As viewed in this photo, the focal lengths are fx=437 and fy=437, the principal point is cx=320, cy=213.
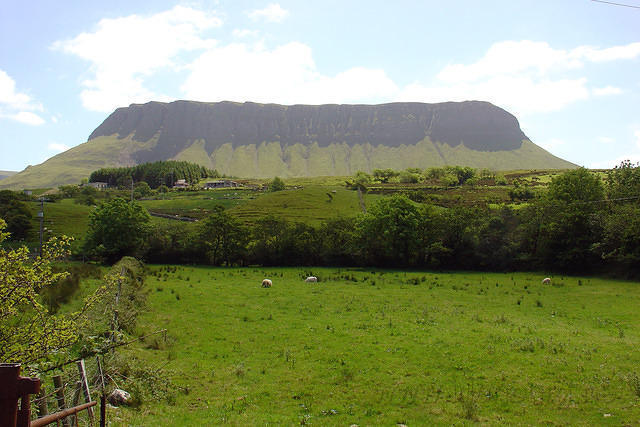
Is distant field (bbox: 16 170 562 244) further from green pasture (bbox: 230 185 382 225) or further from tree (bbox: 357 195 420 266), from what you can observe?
tree (bbox: 357 195 420 266)

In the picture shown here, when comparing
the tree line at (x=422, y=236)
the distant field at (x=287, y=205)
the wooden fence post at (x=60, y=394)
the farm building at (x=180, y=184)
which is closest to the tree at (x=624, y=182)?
the tree line at (x=422, y=236)

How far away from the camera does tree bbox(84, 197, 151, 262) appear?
6284 cm

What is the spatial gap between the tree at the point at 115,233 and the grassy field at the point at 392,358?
31.0m

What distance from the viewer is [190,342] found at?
21.1 meters

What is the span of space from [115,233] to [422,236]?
145 ft

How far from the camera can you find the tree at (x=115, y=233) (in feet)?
206

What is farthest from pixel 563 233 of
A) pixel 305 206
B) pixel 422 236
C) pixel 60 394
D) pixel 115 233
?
pixel 115 233

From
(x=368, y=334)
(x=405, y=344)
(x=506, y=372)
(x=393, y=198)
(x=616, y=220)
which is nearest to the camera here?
(x=506, y=372)

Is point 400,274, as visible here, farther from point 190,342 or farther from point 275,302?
point 190,342

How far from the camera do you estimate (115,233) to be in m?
63.7

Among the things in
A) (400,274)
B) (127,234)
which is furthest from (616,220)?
(127,234)

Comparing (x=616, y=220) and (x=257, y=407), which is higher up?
(x=616, y=220)

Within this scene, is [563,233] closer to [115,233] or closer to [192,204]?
[115,233]

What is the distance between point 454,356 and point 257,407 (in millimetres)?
9169
